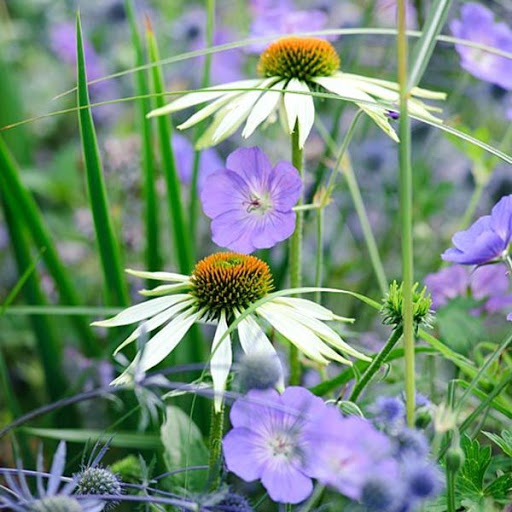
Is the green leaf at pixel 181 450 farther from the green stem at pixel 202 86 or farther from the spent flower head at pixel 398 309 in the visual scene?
the green stem at pixel 202 86

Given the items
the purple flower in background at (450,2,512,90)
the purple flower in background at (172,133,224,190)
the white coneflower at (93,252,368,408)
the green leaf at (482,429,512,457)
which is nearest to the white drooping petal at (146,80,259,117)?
the white coneflower at (93,252,368,408)

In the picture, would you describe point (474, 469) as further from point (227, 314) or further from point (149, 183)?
point (149, 183)

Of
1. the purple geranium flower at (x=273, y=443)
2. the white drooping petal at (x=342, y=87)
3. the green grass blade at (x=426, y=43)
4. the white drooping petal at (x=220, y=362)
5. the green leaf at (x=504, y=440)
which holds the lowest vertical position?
the green leaf at (x=504, y=440)

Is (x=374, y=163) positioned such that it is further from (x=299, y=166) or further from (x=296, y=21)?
(x=299, y=166)

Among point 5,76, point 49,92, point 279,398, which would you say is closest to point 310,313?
point 279,398

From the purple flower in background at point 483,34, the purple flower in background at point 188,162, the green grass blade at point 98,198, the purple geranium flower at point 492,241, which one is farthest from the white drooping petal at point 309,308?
the purple flower in background at point 188,162
